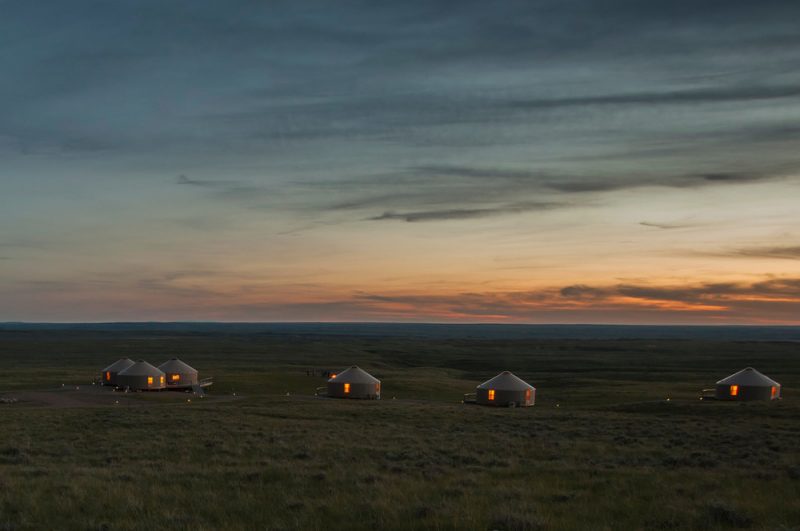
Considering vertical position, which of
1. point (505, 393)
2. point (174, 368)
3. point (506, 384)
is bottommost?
point (505, 393)

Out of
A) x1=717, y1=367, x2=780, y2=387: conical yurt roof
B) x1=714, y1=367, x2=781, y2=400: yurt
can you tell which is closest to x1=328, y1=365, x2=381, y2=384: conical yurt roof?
x1=714, y1=367, x2=781, y2=400: yurt

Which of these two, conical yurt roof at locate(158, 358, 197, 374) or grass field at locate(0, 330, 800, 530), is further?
conical yurt roof at locate(158, 358, 197, 374)

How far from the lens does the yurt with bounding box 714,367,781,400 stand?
200 ft

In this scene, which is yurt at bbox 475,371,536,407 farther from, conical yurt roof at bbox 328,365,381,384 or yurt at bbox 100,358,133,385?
yurt at bbox 100,358,133,385

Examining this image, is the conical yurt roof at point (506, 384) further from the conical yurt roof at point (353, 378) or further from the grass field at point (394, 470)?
the grass field at point (394, 470)

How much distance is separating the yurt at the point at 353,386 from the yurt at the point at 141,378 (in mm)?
16908

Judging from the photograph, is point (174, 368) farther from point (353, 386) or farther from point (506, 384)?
point (506, 384)

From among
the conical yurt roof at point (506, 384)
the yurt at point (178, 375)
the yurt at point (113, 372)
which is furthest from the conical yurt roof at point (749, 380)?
the yurt at point (113, 372)

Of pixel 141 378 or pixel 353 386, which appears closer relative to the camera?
pixel 353 386

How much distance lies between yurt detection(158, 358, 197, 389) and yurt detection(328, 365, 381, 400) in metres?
15.5

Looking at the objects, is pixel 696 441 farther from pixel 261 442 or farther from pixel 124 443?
pixel 124 443

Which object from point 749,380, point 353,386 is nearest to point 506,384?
point 353,386

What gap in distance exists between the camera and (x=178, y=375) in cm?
6975

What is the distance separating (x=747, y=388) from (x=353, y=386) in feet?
116
